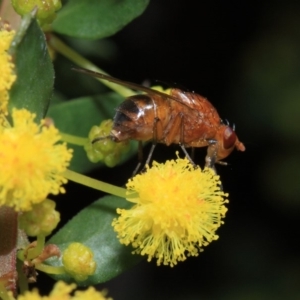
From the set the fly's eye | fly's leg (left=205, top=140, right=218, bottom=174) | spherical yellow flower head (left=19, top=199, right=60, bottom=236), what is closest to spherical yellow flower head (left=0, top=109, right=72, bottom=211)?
spherical yellow flower head (left=19, top=199, right=60, bottom=236)

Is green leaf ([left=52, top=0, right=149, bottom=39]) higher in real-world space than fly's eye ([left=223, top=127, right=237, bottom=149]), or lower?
higher

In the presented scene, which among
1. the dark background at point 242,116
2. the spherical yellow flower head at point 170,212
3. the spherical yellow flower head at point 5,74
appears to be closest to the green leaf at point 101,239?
the spherical yellow flower head at point 170,212

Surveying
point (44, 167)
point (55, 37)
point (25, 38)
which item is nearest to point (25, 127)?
point (44, 167)

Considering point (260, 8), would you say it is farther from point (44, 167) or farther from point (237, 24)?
point (44, 167)

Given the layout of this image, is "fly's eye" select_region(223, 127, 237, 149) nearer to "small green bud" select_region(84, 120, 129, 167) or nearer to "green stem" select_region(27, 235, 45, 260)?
"small green bud" select_region(84, 120, 129, 167)

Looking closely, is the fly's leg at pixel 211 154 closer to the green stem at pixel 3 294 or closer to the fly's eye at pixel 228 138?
the fly's eye at pixel 228 138
